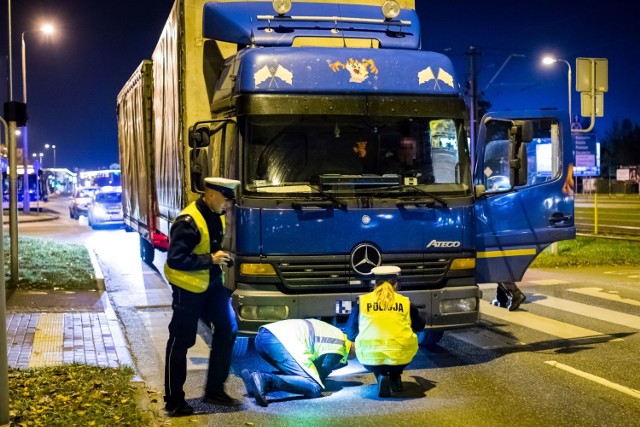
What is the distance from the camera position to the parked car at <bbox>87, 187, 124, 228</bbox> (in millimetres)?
31375

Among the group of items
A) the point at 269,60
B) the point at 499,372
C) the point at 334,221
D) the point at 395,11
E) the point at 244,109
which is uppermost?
the point at 395,11

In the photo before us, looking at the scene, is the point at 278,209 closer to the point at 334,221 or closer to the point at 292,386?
the point at 334,221

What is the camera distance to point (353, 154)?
7.67 m

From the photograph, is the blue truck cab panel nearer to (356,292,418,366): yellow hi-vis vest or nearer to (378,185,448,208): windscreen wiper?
(378,185,448,208): windscreen wiper

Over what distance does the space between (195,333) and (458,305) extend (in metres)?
2.59

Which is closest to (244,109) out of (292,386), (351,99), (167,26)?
(351,99)

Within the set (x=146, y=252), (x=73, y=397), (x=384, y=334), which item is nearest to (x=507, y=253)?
(x=384, y=334)

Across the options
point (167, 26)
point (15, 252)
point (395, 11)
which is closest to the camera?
point (395, 11)

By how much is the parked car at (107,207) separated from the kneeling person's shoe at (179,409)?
84.2 ft

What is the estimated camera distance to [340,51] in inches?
308

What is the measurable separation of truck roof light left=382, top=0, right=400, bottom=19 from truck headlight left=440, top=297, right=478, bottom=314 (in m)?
3.12

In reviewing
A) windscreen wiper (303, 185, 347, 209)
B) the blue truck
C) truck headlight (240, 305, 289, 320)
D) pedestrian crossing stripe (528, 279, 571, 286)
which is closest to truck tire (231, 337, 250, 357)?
the blue truck

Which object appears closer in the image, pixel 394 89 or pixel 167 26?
pixel 394 89

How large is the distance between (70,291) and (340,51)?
748 centimetres
